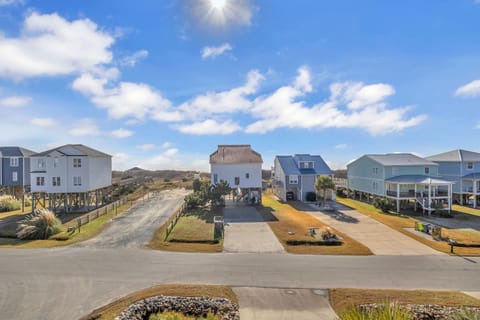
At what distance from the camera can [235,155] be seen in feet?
121

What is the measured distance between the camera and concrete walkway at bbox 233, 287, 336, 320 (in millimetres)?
9875

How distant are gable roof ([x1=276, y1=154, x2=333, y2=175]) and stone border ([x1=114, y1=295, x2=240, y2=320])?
100 ft

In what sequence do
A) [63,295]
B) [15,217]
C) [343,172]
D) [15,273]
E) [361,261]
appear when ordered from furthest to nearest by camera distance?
1. [343,172]
2. [15,217]
3. [361,261]
4. [15,273]
5. [63,295]

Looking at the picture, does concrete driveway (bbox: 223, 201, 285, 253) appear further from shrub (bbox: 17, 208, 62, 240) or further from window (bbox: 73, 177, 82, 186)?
window (bbox: 73, 177, 82, 186)

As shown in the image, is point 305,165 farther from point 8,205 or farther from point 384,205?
point 8,205

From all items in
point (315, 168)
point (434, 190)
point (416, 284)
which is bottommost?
point (416, 284)

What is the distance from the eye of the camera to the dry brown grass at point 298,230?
16.9 meters

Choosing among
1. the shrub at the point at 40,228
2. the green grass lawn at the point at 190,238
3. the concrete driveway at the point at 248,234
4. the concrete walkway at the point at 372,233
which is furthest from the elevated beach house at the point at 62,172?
the concrete walkway at the point at 372,233

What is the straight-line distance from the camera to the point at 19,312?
10.0 meters

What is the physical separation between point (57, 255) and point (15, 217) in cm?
1884

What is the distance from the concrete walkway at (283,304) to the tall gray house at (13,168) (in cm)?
4701

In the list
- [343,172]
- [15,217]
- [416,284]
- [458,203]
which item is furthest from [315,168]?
[343,172]

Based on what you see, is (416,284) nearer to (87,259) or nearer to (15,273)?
(87,259)

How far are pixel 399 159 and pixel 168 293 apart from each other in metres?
37.4
